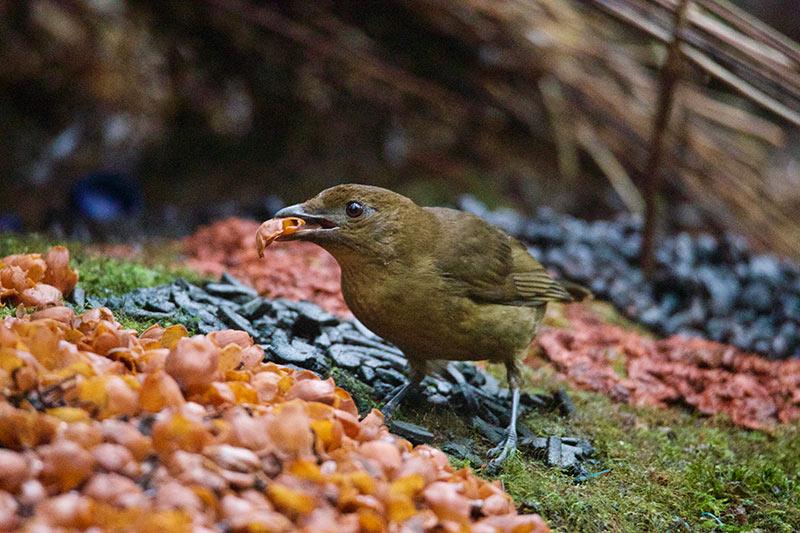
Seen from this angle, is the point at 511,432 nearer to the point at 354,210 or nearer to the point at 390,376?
the point at 390,376

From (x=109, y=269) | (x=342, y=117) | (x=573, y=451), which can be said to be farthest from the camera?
(x=342, y=117)

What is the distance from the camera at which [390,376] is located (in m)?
3.45

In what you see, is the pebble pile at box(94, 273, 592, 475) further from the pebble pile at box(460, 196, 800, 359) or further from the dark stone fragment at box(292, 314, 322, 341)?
the pebble pile at box(460, 196, 800, 359)

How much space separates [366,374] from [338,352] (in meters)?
0.17

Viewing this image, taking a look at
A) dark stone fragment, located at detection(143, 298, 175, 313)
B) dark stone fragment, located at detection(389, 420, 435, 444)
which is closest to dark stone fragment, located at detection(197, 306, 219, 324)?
dark stone fragment, located at detection(143, 298, 175, 313)

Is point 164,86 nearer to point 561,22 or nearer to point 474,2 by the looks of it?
point 474,2

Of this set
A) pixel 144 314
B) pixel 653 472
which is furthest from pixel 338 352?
pixel 653 472

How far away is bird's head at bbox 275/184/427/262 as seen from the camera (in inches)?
117

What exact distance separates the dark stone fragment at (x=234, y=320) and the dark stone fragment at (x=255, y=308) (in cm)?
7

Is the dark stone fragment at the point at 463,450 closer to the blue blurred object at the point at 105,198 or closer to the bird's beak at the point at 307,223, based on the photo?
the bird's beak at the point at 307,223

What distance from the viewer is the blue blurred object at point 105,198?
591 centimetres

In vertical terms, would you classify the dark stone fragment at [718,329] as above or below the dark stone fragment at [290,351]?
below

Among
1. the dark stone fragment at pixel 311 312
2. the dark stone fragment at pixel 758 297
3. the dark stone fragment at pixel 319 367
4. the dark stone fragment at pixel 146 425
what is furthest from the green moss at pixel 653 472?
the dark stone fragment at pixel 758 297

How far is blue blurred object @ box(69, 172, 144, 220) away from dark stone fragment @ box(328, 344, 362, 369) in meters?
3.17
